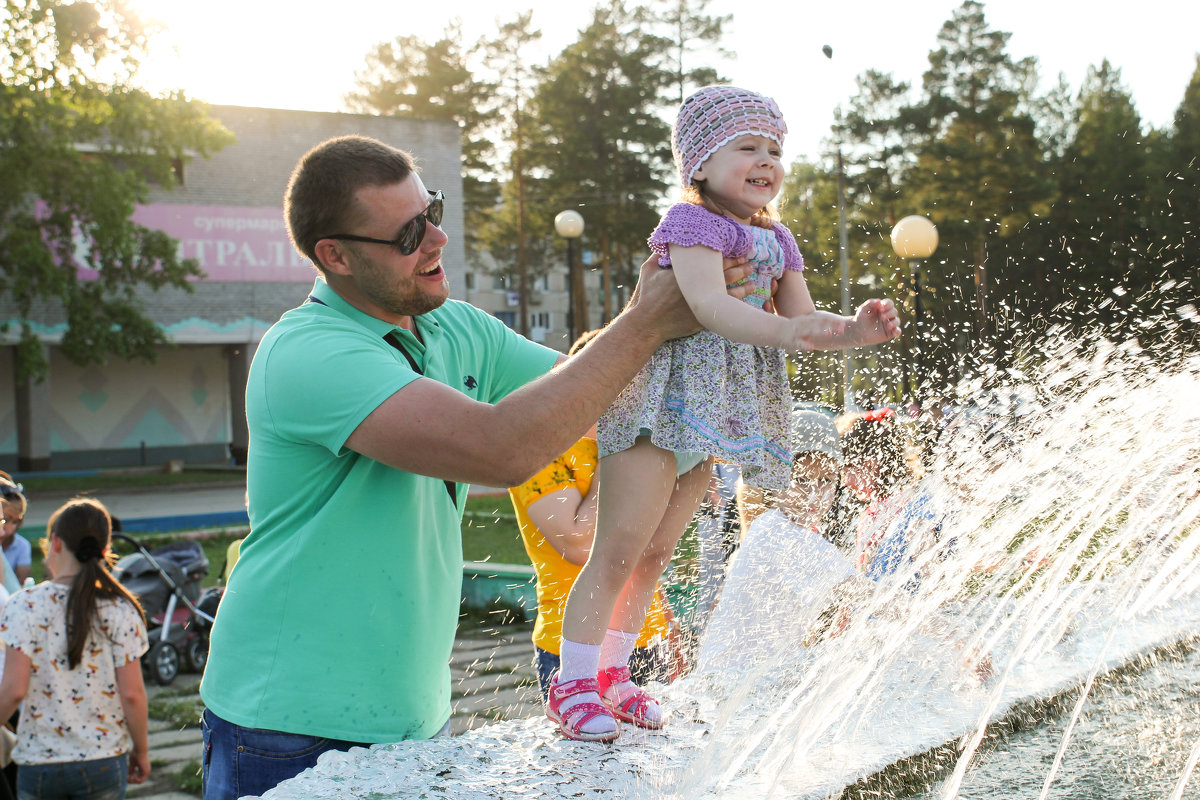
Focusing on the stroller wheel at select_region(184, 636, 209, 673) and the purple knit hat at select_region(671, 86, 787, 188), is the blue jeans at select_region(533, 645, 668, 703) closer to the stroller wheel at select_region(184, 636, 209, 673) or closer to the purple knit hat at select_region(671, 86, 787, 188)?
the purple knit hat at select_region(671, 86, 787, 188)

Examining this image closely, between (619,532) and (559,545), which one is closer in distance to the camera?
(619,532)

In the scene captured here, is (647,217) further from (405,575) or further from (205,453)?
(405,575)

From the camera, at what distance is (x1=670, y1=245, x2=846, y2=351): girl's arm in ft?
7.28

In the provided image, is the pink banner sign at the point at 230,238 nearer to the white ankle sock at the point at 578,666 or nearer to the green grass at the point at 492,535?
the green grass at the point at 492,535

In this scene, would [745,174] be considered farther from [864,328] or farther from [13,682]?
[13,682]

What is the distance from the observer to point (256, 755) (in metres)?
2.07

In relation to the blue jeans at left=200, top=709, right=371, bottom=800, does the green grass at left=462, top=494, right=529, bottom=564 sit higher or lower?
lower

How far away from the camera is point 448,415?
195 cm

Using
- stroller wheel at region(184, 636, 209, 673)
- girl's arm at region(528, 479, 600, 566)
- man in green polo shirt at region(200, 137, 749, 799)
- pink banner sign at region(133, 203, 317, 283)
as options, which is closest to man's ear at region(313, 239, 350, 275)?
man in green polo shirt at region(200, 137, 749, 799)

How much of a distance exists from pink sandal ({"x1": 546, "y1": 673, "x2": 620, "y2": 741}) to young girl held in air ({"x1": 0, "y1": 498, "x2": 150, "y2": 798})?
2600 millimetres

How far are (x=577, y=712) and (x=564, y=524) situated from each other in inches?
37.4

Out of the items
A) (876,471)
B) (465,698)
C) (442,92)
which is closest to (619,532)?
(876,471)

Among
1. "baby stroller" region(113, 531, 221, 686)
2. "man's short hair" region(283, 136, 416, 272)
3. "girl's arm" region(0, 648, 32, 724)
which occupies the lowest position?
Answer: "baby stroller" region(113, 531, 221, 686)

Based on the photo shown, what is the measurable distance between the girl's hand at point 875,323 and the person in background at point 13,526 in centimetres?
464
